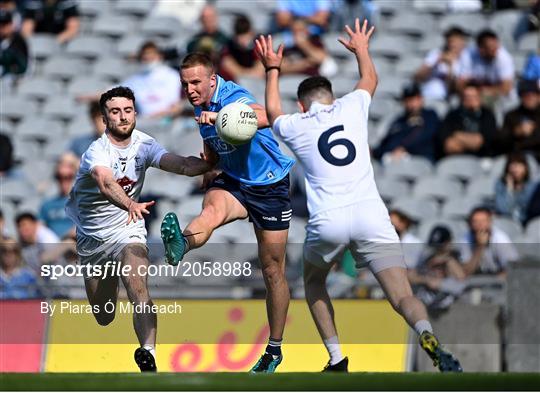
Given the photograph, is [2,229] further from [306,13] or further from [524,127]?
[524,127]

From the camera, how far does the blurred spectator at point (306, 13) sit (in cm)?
1683

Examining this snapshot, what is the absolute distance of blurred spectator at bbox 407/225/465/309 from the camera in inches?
486

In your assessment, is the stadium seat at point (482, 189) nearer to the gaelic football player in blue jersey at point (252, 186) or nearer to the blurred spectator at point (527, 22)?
the blurred spectator at point (527, 22)

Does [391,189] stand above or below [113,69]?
below

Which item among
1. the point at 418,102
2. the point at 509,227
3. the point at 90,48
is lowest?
the point at 509,227

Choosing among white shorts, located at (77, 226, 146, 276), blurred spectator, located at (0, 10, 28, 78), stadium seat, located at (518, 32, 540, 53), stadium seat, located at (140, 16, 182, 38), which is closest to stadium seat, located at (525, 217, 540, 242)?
stadium seat, located at (518, 32, 540, 53)

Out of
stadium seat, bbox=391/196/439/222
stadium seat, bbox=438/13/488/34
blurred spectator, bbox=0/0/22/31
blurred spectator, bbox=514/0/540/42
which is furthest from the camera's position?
blurred spectator, bbox=0/0/22/31

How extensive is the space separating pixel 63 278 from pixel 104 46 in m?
7.62

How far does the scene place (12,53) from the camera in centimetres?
1762

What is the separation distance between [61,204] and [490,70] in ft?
16.1

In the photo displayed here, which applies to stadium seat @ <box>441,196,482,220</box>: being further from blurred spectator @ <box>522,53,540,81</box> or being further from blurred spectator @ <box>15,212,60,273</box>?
blurred spectator @ <box>15,212,60,273</box>

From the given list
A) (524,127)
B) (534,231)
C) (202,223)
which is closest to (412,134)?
(524,127)

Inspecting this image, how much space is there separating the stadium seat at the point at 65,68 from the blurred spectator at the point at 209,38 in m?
1.65

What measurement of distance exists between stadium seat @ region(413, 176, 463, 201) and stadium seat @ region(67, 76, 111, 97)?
4.32 metres
